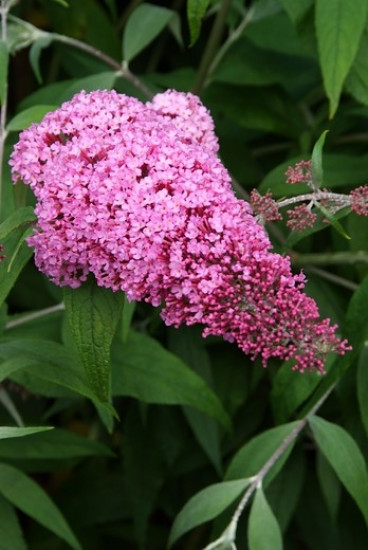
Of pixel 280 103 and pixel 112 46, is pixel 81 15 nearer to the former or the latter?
pixel 112 46

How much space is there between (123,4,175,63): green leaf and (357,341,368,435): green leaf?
0.95m

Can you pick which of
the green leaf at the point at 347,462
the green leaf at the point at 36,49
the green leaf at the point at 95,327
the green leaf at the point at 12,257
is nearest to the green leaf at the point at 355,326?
the green leaf at the point at 347,462

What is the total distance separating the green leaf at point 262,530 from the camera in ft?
6.86

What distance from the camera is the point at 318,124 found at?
303cm

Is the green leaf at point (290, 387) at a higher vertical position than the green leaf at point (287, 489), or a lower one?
higher

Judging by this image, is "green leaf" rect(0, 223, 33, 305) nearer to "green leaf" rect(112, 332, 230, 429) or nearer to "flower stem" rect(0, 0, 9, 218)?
"flower stem" rect(0, 0, 9, 218)

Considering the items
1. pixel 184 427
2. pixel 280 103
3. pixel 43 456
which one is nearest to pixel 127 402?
pixel 184 427

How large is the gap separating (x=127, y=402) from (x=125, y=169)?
149 centimetres

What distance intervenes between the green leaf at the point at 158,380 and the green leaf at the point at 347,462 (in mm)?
273

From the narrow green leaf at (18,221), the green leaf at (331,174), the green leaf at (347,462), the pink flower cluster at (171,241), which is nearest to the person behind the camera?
the pink flower cluster at (171,241)

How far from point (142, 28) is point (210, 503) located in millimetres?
1252

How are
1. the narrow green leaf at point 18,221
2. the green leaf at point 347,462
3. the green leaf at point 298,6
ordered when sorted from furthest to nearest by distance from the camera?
the green leaf at point 298,6 → the green leaf at point 347,462 → the narrow green leaf at point 18,221

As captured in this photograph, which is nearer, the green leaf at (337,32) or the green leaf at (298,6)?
the green leaf at (337,32)

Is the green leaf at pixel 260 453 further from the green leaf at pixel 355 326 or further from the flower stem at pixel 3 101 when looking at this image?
the flower stem at pixel 3 101
